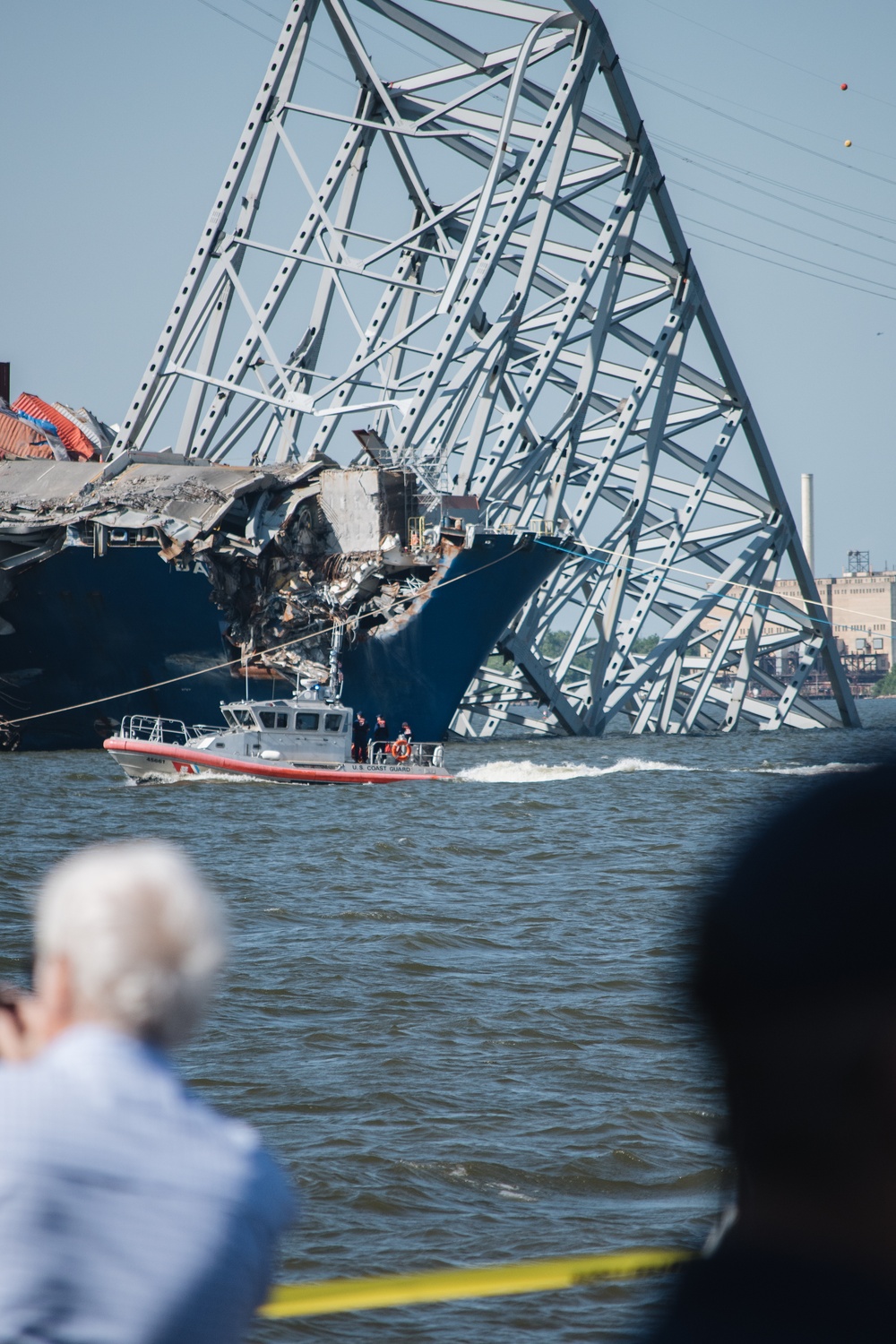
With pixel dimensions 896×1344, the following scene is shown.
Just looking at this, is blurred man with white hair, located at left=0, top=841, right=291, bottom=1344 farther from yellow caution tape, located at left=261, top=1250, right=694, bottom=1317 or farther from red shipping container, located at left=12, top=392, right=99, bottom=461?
red shipping container, located at left=12, top=392, right=99, bottom=461

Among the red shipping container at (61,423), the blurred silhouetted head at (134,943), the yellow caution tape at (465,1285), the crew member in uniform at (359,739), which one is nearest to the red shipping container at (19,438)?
the red shipping container at (61,423)

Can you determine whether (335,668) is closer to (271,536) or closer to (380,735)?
(380,735)

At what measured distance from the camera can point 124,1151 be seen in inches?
72.7

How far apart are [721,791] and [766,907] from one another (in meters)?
27.8

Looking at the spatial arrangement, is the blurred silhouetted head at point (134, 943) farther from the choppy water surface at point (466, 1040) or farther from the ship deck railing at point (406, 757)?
the ship deck railing at point (406, 757)

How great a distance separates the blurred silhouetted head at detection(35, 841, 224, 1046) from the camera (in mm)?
1908

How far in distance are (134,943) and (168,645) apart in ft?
109

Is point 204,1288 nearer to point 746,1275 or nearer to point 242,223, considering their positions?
point 746,1275

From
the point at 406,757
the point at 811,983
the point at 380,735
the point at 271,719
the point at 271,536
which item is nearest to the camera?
the point at 811,983

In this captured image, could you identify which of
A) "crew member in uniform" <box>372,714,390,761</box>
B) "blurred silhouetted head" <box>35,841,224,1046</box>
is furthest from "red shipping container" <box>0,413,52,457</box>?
"blurred silhouetted head" <box>35,841,224,1046</box>

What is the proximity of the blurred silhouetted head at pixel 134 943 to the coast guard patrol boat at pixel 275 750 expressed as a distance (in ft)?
94.1

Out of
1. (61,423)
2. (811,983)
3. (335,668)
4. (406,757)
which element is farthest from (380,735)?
(811,983)

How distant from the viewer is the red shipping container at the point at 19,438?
47656 millimetres

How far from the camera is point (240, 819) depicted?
23969mm
